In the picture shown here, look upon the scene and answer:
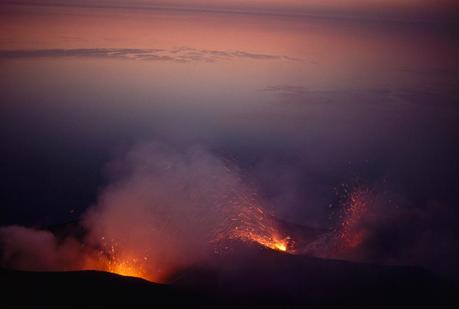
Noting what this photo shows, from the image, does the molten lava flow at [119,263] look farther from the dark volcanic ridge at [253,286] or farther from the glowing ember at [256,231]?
the glowing ember at [256,231]

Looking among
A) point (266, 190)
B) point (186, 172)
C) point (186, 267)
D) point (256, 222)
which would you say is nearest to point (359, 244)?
point (256, 222)

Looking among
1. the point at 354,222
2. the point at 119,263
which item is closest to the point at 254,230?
the point at 354,222

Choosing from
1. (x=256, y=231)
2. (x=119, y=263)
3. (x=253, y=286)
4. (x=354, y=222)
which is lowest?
(x=354, y=222)

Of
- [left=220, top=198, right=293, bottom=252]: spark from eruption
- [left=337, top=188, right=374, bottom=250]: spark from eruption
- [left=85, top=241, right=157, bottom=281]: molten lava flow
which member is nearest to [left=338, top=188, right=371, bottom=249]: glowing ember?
[left=337, top=188, right=374, bottom=250]: spark from eruption

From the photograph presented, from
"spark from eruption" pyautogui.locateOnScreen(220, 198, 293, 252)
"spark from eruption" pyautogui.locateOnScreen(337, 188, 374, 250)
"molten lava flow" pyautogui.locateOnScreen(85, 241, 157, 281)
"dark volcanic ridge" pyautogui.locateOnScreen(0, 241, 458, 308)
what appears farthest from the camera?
"spark from eruption" pyautogui.locateOnScreen(337, 188, 374, 250)

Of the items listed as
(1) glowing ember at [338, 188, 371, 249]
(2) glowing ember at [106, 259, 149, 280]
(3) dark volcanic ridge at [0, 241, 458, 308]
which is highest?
(3) dark volcanic ridge at [0, 241, 458, 308]

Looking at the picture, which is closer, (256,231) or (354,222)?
(256,231)

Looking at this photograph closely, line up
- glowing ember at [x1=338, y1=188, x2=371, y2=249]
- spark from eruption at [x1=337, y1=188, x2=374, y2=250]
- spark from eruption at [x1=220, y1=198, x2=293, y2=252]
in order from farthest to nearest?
glowing ember at [x1=338, y1=188, x2=371, y2=249], spark from eruption at [x1=337, y1=188, x2=374, y2=250], spark from eruption at [x1=220, y1=198, x2=293, y2=252]

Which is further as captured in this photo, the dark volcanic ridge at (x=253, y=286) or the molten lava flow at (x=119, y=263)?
the molten lava flow at (x=119, y=263)

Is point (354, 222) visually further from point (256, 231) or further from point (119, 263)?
point (119, 263)

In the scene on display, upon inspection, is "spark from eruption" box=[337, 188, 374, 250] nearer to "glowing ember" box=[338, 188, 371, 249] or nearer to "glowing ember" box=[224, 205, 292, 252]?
"glowing ember" box=[338, 188, 371, 249]

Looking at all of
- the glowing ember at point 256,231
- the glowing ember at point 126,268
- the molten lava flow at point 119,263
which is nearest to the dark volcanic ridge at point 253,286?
the molten lava flow at point 119,263

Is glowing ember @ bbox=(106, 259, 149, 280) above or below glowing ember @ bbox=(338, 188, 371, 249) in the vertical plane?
above
